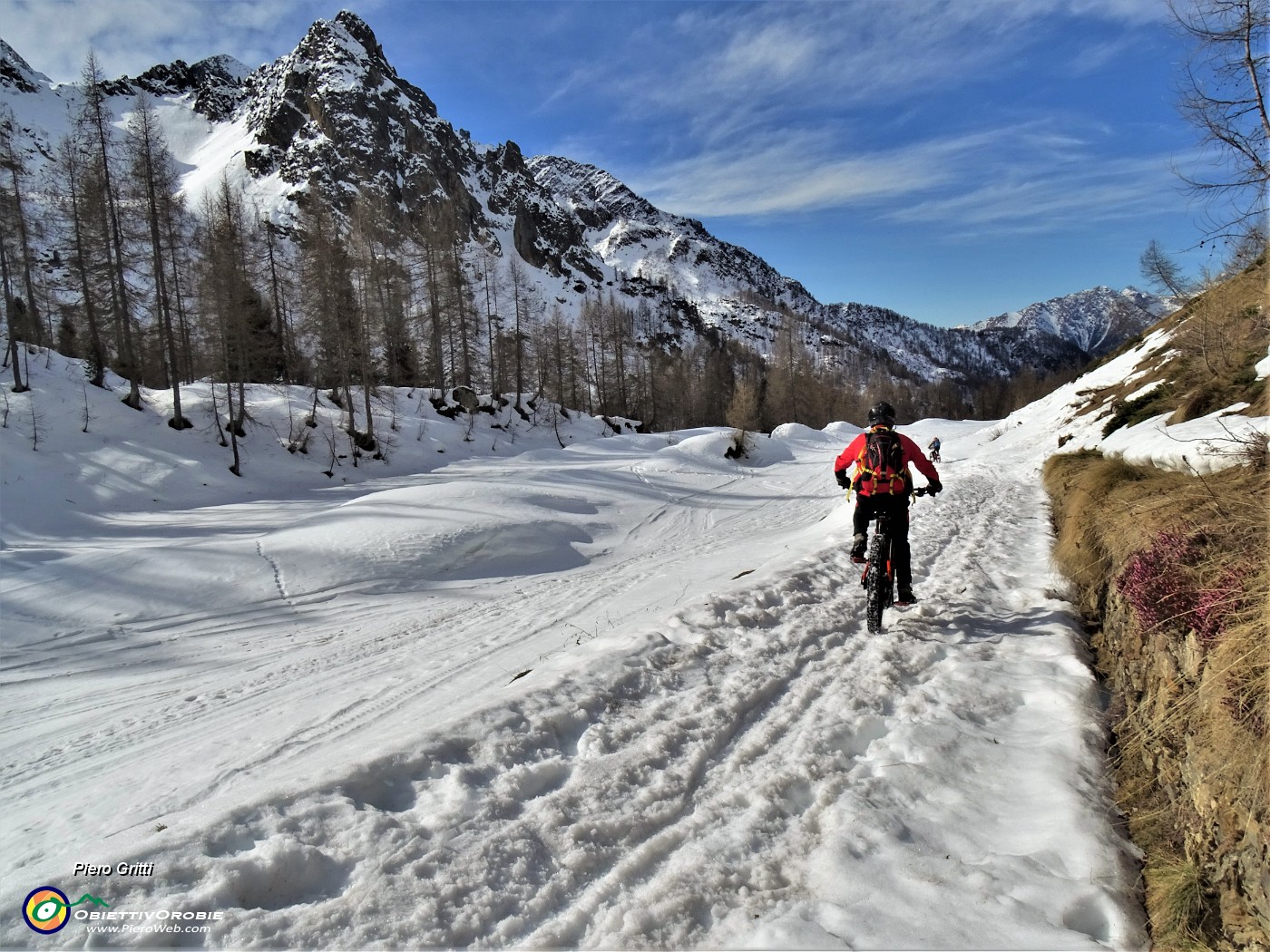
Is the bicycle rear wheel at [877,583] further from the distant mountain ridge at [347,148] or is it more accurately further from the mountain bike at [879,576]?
the distant mountain ridge at [347,148]

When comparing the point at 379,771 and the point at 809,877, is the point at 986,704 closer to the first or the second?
the point at 809,877

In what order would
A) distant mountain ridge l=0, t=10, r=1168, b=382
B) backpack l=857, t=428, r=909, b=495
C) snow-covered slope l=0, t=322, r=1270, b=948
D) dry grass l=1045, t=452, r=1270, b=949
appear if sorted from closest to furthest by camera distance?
1. dry grass l=1045, t=452, r=1270, b=949
2. snow-covered slope l=0, t=322, r=1270, b=948
3. backpack l=857, t=428, r=909, b=495
4. distant mountain ridge l=0, t=10, r=1168, b=382

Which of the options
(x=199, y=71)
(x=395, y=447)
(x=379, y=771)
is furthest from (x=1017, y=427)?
(x=199, y=71)

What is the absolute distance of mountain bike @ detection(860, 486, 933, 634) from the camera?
206 inches

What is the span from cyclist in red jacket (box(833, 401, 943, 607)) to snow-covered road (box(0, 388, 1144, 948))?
2.05ft

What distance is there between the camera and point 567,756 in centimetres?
338

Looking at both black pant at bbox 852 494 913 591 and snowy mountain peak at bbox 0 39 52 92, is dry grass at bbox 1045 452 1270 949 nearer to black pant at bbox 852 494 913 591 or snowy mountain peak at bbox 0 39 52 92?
black pant at bbox 852 494 913 591

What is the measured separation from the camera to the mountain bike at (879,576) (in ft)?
17.2

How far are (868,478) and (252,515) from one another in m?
15.6

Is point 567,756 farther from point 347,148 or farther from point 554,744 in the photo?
point 347,148
